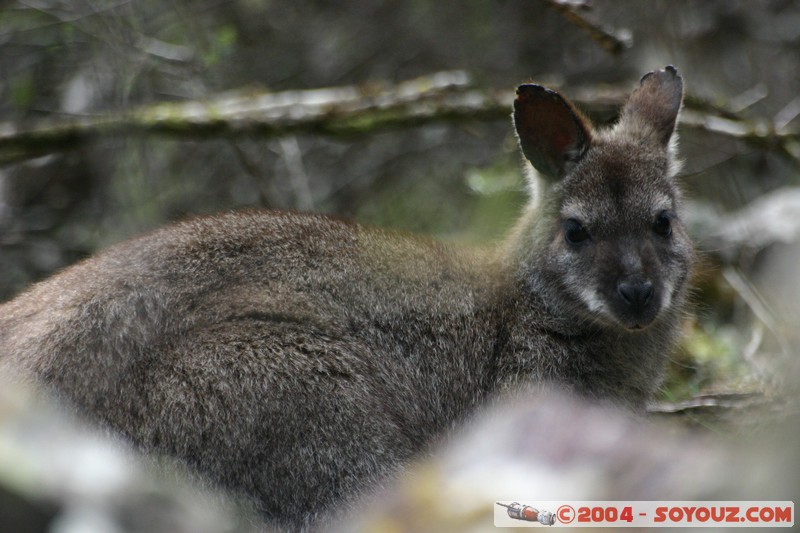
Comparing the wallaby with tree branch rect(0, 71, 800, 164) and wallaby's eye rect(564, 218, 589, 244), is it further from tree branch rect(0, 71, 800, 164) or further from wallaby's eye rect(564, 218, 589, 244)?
tree branch rect(0, 71, 800, 164)

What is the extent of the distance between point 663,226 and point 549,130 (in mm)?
943

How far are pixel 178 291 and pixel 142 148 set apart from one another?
5.67 feet

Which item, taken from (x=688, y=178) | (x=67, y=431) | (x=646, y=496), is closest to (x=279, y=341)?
(x=67, y=431)

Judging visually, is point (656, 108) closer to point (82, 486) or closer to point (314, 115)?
point (314, 115)

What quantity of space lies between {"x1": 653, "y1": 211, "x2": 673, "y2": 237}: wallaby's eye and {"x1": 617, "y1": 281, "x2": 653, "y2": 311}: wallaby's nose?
543mm

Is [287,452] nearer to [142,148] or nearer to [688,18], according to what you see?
[142,148]

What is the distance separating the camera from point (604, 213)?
554 cm

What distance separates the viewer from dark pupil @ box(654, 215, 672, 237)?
18.5 feet

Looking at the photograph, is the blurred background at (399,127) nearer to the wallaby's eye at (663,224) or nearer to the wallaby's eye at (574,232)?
the wallaby's eye at (663,224)

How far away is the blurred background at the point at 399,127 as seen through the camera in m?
Result: 7.58

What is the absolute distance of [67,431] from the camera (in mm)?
4098

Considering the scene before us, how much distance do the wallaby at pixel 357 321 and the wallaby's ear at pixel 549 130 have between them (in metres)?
0.01

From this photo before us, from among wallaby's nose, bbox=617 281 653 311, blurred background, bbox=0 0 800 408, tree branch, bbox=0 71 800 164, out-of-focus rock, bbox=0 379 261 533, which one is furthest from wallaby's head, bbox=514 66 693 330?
tree branch, bbox=0 71 800 164
